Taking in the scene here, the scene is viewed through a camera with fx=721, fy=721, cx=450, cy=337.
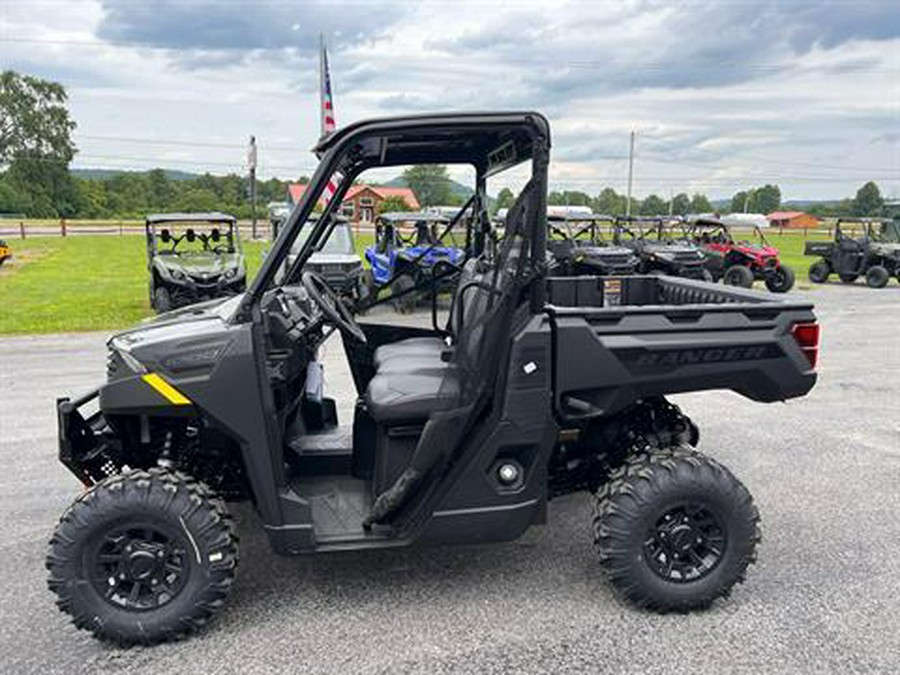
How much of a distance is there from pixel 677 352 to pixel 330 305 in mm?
1531

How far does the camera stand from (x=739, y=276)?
15.5m

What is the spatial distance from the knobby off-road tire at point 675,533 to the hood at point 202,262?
1004 centimetres

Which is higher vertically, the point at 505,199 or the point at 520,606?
the point at 505,199

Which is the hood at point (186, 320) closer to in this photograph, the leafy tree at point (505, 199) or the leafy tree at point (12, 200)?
the leafy tree at point (505, 199)

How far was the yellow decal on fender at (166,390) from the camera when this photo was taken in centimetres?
268

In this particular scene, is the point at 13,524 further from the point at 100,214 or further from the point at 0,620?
the point at 100,214

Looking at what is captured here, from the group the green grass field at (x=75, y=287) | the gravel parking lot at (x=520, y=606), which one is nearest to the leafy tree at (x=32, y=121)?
the green grass field at (x=75, y=287)

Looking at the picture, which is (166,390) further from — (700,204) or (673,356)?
(700,204)

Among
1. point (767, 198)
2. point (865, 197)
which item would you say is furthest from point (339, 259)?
point (767, 198)

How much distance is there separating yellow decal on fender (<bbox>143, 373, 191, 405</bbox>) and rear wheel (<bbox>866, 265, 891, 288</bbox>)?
17.3 metres

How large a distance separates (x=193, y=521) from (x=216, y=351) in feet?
2.10

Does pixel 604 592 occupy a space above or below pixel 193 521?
below

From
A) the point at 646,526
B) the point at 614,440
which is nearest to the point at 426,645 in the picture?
the point at 646,526

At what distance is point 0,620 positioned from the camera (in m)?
2.84
